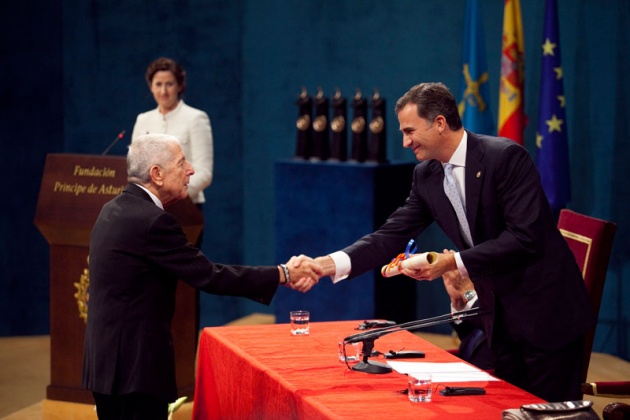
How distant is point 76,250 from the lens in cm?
518

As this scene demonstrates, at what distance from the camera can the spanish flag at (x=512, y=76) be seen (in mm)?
6230

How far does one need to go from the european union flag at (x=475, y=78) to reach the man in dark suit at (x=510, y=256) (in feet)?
9.91

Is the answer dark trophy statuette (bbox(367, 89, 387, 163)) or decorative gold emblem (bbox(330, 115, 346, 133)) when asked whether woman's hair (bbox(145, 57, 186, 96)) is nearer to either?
decorative gold emblem (bbox(330, 115, 346, 133))

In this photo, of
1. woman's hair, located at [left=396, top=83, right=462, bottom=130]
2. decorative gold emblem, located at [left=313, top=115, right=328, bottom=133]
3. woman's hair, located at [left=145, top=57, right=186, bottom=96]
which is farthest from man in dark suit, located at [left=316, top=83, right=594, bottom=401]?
decorative gold emblem, located at [left=313, top=115, right=328, bottom=133]

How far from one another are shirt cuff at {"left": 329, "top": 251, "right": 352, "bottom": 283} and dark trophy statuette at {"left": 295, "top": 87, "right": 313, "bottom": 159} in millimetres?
2749

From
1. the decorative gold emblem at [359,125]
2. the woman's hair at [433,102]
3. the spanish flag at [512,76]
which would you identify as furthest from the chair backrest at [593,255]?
the decorative gold emblem at [359,125]

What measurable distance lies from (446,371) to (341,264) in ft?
2.63

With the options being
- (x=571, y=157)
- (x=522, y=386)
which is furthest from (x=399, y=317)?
(x=522, y=386)

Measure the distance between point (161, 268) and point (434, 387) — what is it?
3.10 ft

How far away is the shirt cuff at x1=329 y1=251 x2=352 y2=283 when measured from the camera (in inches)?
152

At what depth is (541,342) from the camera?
329 cm

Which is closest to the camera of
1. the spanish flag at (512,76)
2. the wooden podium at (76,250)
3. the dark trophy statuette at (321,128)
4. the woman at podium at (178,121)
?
the wooden podium at (76,250)

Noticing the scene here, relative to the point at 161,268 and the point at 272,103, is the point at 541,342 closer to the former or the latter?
the point at 161,268

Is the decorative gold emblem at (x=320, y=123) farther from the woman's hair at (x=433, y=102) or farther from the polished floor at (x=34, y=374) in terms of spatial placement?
the woman's hair at (x=433, y=102)
